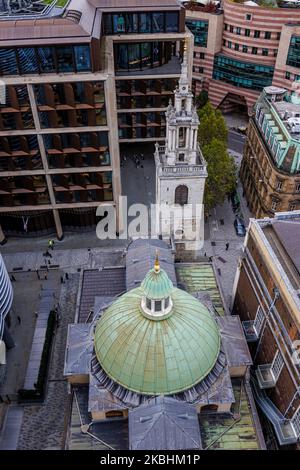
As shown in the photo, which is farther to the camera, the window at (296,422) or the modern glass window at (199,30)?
the modern glass window at (199,30)

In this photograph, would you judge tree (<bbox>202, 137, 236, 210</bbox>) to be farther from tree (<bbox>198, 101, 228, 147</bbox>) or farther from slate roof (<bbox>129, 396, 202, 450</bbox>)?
slate roof (<bbox>129, 396, 202, 450</bbox>)

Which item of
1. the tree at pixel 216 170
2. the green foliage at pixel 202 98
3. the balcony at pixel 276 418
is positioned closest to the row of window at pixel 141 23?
the tree at pixel 216 170

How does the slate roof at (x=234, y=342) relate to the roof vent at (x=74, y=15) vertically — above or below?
below

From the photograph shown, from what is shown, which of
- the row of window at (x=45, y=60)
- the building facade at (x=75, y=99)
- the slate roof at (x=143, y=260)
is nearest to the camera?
the slate roof at (x=143, y=260)

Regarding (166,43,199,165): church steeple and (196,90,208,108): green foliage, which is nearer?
(166,43,199,165): church steeple

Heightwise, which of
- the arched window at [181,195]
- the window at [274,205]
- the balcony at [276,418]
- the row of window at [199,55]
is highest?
the row of window at [199,55]

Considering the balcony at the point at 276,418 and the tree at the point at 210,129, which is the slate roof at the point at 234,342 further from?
the tree at the point at 210,129

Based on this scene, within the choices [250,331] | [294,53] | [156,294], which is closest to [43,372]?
[156,294]

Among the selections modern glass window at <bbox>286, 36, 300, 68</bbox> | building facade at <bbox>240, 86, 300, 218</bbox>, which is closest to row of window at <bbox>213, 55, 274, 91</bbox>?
modern glass window at <bbox>286, 36, 300, 68</bbox>
